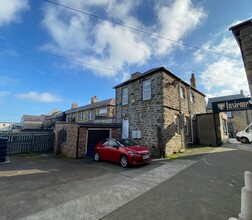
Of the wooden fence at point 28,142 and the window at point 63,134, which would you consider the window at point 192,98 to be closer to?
the window at point 63,134

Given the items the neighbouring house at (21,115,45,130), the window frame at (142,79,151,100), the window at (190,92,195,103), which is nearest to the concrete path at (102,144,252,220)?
the window frame at (142,79,151,100)

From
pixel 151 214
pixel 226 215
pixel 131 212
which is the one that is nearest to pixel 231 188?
pixel 226 215

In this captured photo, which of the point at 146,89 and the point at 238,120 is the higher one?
the point at 146,89

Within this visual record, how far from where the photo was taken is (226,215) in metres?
3.39

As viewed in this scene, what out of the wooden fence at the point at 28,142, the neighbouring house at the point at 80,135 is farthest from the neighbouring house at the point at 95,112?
the wooden fence at the point at 28,142

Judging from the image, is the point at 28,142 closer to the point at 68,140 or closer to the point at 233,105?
the point at 68,140

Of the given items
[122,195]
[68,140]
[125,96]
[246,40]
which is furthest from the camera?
[125,96]

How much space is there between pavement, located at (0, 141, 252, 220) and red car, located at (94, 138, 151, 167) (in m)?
1.36

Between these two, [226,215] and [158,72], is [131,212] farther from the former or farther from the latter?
[158,72]

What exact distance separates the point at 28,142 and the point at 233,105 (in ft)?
64.9

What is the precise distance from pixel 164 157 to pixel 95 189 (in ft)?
22.8

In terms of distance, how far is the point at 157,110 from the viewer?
1168 cm

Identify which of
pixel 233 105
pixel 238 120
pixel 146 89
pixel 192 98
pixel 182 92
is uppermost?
pixel 182 92

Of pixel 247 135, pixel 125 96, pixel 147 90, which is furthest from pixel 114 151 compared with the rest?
pixel 247 135
